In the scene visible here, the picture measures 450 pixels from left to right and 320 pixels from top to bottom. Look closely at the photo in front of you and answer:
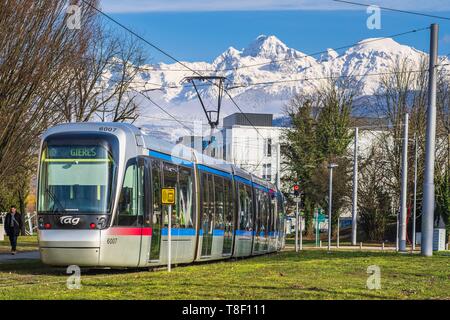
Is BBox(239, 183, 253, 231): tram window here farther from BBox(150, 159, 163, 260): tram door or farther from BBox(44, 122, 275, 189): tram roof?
BBox(150, 159, 163, 260): tram door

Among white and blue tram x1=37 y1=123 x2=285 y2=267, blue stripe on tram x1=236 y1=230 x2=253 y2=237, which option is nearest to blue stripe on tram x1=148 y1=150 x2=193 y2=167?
white and blue tram x1=37 y1=123 x2=285 y2=267

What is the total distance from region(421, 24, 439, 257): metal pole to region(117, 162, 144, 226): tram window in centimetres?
1077

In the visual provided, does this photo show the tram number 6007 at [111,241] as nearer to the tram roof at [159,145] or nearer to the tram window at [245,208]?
the tram roof at [159,145]

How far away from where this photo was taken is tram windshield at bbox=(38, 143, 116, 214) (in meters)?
20.0

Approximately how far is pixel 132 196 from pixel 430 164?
11.5m

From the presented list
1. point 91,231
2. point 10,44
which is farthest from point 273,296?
point 10,44

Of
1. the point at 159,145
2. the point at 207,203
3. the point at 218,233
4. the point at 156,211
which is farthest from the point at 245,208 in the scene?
the point at 156,211

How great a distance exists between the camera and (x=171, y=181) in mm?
23000

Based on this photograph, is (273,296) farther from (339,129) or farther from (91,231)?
(339,129)

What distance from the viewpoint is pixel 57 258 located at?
1995 centimetres

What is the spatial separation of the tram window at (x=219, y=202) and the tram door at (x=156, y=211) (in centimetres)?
542

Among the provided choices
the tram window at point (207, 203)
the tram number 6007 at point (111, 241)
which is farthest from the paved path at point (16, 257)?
the tram number 6007 at point (111, 241)

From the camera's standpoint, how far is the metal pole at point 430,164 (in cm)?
2797

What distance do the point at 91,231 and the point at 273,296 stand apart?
7440 mm
